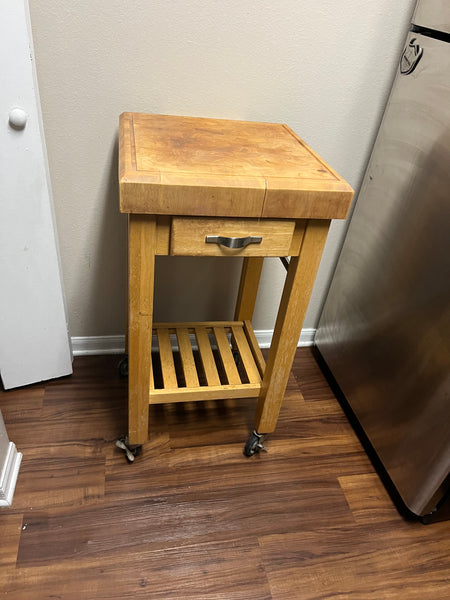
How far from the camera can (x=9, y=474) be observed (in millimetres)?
1100

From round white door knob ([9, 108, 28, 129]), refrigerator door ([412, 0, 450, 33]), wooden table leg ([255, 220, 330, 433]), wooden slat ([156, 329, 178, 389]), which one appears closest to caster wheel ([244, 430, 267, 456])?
wooden table leg ([255, 220, 330, 433])

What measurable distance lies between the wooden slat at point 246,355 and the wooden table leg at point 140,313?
30cm

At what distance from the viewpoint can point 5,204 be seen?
1063mm

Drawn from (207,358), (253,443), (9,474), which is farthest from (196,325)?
(9,474)

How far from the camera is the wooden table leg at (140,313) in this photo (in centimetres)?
85

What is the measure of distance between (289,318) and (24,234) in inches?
26.7

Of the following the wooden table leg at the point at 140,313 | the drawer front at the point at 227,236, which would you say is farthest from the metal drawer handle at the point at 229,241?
the wooden table leg at the point at 140,313

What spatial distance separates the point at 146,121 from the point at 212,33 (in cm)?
27

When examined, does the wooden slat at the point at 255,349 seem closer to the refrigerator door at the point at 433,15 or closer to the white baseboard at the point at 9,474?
the white baseboard at the point at 9,474

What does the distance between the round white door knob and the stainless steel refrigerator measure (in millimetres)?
898

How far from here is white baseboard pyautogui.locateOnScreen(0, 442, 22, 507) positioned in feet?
3.48

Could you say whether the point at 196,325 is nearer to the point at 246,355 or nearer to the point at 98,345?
the point at 246,355

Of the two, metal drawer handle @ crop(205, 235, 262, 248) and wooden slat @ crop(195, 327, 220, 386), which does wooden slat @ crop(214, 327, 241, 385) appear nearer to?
wooden slat @ crop(195, 327, 220, 386)

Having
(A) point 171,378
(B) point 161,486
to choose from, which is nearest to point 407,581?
(B) point 161,486
